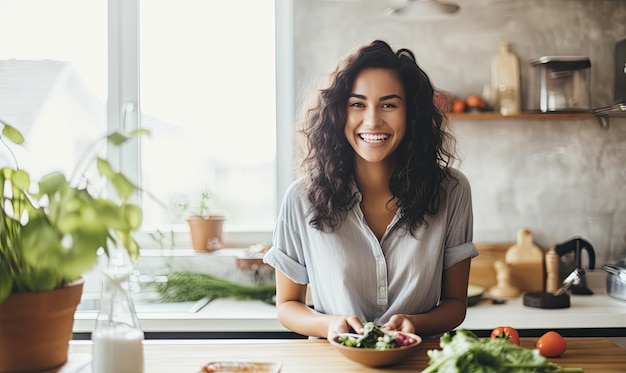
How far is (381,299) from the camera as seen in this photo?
5.82ft

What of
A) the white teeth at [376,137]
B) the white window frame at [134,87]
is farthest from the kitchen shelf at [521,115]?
the white teeth at [376,137]

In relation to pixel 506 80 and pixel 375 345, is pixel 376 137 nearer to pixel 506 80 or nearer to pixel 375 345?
pixel 375 345

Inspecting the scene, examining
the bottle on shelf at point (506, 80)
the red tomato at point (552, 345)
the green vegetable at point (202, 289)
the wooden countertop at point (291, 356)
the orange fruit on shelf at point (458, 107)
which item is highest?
the bottle on shelf at point (506, 80)

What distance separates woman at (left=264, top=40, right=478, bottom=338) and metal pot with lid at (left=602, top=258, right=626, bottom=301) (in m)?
1.30

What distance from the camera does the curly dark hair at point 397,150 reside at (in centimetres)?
181

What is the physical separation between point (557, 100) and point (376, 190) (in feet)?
5.24

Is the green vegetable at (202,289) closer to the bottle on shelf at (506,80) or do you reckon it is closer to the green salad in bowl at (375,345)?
the bottle on shelf at (506,80)

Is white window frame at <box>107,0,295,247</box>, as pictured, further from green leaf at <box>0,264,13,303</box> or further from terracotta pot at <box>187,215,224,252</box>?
green leaf at <box>0,264,13,303</box>

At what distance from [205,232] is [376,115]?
1673 millimetres

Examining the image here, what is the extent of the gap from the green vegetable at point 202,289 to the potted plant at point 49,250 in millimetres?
1751

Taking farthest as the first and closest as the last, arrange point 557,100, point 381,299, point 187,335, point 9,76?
point 9,76 < point 557,100 < point 187,335 < point 381,299

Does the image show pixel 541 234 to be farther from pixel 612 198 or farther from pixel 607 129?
pixel 607 129

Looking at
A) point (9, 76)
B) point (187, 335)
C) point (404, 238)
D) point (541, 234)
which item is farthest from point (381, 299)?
Answer: point (9, 76)

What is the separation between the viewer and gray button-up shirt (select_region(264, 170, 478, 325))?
177cm
